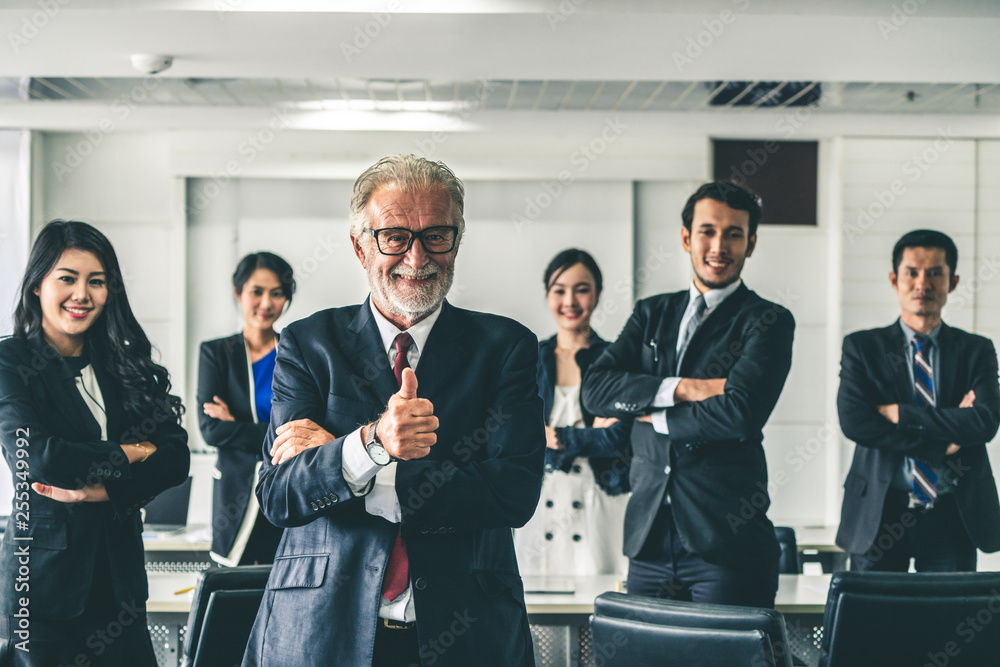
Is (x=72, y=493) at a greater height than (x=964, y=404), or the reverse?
(x=964, y=404)

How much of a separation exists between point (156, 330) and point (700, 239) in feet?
16.9

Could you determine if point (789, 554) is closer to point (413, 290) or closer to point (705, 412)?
point (705, 412)

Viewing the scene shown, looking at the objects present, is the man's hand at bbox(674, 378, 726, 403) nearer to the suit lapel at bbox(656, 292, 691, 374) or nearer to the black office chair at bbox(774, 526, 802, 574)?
the suit lapel at bbox(656, 292, 691, 374)

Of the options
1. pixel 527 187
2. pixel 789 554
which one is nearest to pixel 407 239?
pixel 789 554

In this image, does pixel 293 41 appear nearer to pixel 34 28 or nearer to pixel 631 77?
pixel 34 28

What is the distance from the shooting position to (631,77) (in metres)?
5.35

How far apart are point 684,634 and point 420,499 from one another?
70cm

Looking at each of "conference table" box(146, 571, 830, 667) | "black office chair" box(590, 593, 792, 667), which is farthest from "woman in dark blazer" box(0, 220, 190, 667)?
"black office chair" box(590, 593, 792, 667)

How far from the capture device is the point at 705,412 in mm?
3000

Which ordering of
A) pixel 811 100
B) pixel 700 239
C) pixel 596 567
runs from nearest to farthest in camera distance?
pixel 700 239
pixel 596 567
pixel 811 100

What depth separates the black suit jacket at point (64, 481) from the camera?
8.39 ft

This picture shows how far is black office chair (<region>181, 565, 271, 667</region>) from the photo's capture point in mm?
2283

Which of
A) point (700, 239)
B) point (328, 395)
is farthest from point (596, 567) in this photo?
point (328, 395)

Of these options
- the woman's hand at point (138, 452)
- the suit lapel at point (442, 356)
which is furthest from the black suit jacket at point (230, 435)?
the suit lapel at point (442, 356)
